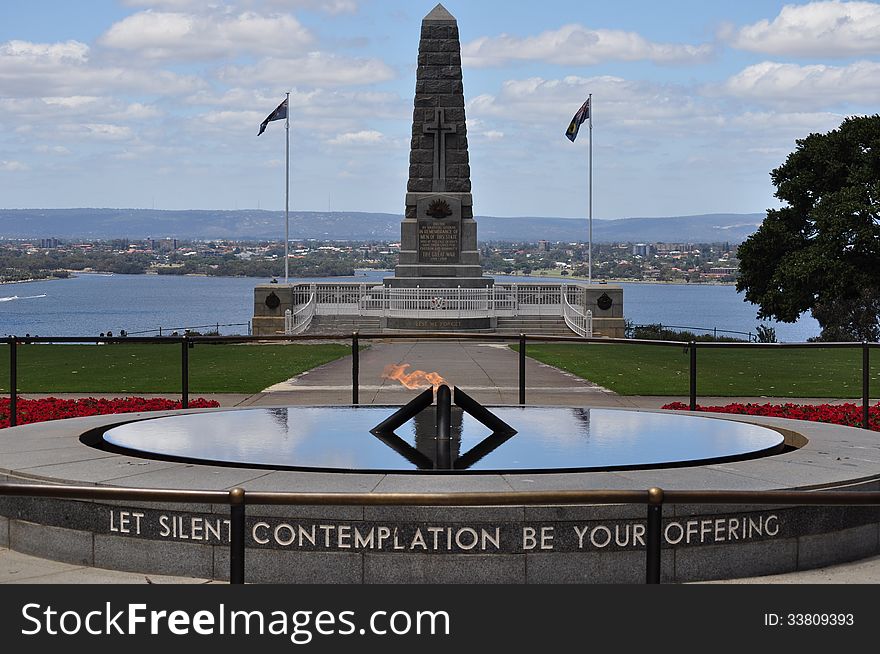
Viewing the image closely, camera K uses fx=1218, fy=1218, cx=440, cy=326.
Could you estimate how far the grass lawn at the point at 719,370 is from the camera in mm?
21156

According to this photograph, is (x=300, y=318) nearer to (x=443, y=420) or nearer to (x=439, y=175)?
(x=439, y=175)

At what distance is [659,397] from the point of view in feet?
65.2

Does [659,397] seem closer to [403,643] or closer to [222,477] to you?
[222,477]

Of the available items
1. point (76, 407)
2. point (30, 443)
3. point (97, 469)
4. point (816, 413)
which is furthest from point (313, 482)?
point (816, 413)

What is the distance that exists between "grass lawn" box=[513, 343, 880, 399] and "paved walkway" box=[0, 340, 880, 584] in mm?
729

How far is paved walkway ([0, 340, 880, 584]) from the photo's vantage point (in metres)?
7.97

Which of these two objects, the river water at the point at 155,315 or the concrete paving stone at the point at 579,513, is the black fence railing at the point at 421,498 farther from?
the river water at the point at 155,315

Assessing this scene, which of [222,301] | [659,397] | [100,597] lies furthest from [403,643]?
[222,301]

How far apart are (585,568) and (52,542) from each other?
3653 millimetres

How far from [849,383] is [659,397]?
187 inches

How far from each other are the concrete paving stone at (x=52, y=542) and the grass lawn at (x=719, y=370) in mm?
13227

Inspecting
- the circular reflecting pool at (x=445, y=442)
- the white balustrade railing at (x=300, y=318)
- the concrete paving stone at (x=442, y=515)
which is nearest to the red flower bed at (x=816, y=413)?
the circular reflecting pool at (x=445, y=442)

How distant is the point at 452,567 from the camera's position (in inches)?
296

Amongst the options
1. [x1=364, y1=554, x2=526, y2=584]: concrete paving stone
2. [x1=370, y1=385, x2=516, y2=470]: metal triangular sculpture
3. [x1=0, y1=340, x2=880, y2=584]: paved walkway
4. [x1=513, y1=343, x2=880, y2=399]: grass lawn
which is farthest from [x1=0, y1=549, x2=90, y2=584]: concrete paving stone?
[x1=513, y1=343, x2=880, y2=399]: grass lawn
